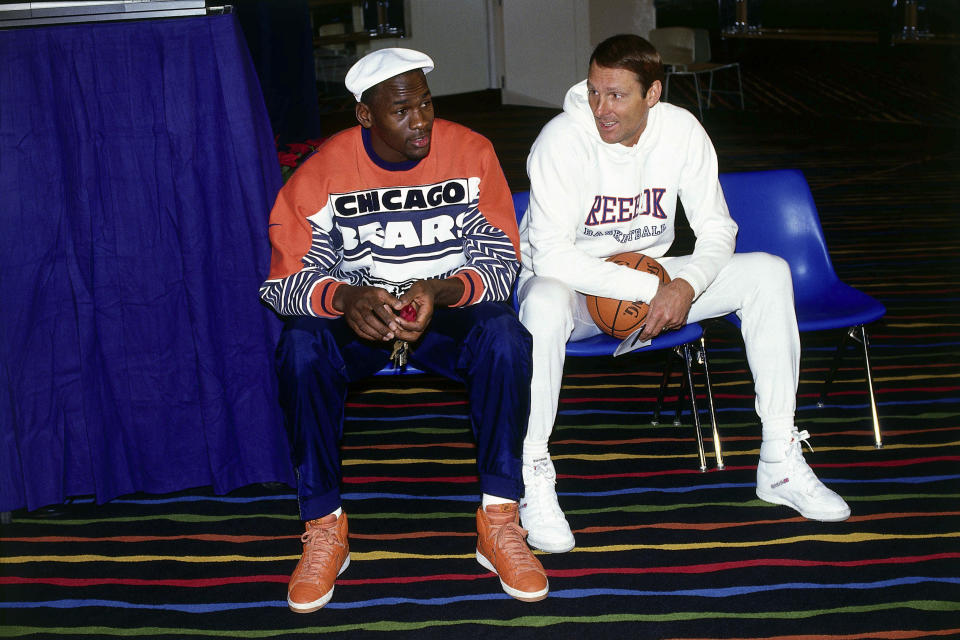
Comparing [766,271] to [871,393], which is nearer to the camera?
[766,271]

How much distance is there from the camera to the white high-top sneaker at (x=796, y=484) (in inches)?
114

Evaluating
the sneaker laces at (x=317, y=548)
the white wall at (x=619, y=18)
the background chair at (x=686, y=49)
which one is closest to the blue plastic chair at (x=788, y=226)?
the sneaker laces at (x=317, y=548)

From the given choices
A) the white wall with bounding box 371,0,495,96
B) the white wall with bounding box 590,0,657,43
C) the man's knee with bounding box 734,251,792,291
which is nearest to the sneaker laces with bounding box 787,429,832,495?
the man's knee with bounding box 734,251,792,291

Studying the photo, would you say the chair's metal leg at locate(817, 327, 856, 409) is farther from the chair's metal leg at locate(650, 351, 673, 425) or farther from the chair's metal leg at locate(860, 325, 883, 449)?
the chair's metal leg at locate(650, 351, 673, 425)

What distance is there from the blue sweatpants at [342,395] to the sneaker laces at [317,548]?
0.22 ft

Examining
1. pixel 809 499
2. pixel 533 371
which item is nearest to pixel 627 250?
pixel 533 371

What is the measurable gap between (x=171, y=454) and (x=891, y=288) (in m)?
3.83

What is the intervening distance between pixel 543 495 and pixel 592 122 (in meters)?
1.20

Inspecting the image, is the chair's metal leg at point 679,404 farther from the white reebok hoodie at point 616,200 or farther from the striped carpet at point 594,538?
the white reebok hoodie at point 616,200

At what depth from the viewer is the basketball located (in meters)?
2.95

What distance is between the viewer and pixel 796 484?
2.95 m

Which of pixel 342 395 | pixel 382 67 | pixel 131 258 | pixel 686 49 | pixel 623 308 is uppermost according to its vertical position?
pixel 382 67

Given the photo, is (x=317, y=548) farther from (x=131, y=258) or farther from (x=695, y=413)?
(x=695, y=413)

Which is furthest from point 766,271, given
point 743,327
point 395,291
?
point 395,291
